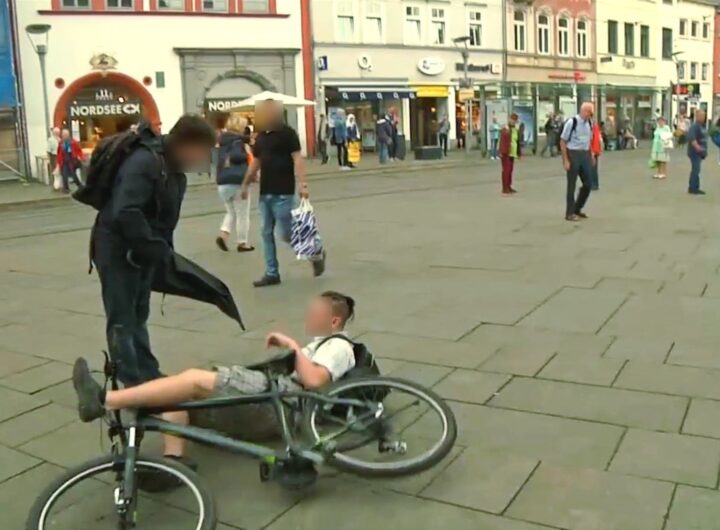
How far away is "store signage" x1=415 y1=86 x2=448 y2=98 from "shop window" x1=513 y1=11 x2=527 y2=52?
6.16m

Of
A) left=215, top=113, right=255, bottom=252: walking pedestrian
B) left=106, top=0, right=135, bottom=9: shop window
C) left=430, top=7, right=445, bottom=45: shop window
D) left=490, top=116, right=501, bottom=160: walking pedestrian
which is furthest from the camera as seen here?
left=430, top=7, right=445, bottom=45: shop window

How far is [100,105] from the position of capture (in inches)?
1184

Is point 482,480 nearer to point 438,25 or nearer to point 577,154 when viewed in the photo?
point 577,154

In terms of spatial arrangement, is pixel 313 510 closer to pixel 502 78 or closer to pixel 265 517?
pixel 265 517

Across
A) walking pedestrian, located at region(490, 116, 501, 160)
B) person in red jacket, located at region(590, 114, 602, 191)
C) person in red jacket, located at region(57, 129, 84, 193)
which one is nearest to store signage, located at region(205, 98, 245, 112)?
person in red jacket, located at region(57, 129, 84, 193)

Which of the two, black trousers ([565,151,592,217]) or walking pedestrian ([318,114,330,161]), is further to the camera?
walking pedestrian ([318,114,330,161])

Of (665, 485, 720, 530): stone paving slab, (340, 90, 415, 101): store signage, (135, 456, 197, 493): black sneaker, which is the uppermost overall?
(340, 90, 415, 101): store signage

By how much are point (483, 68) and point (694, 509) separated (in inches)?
1538

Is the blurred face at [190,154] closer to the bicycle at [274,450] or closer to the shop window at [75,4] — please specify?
the bicycle at [274,450]

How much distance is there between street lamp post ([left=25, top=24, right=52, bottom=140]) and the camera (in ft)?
85.0

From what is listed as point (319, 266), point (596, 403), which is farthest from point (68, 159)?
point (596, 403)

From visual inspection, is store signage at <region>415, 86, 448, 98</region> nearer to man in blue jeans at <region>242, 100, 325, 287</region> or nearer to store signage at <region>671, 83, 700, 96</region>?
store signage at <region>671, 83, 700, 96</region>

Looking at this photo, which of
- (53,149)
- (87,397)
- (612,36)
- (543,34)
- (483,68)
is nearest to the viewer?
(87,397)

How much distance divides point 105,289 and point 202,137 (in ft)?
2.83
